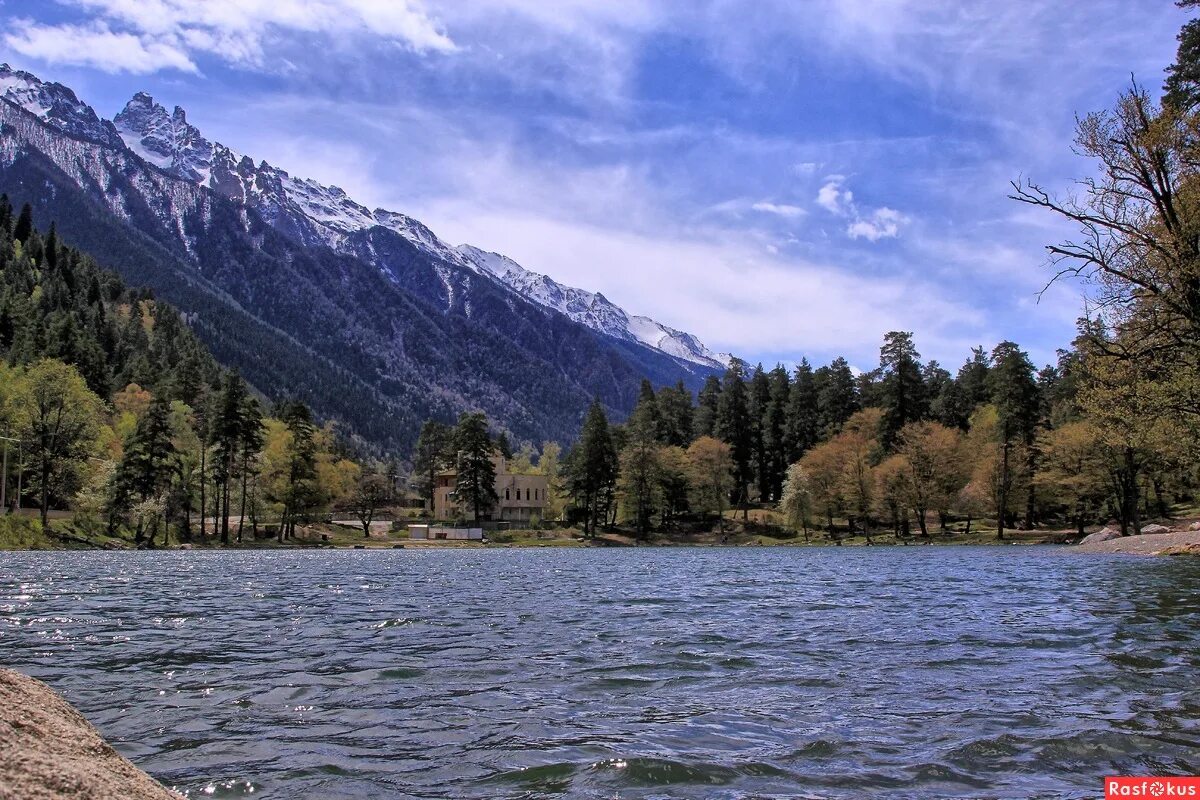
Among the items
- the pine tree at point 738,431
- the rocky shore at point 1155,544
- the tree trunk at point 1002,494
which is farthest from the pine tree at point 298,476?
the rocky shore at point 1155,544

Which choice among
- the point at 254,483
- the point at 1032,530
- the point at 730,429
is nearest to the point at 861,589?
the point at 1032,530

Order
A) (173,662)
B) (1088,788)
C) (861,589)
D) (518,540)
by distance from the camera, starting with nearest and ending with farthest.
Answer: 1. (1088,788)
2. (173,662)
3. (861,589)
4. (518,540)

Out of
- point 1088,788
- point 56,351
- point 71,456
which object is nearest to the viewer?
point 1088,788

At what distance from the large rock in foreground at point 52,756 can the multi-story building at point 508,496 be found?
127263 mm

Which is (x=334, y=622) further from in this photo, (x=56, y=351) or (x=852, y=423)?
(x=56, y=351)

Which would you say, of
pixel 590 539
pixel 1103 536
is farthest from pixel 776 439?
pixel 1103 536

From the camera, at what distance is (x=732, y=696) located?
36.4 feet

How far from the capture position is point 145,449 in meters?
75.7

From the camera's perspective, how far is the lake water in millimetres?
7594

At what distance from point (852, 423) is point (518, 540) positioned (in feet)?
152
